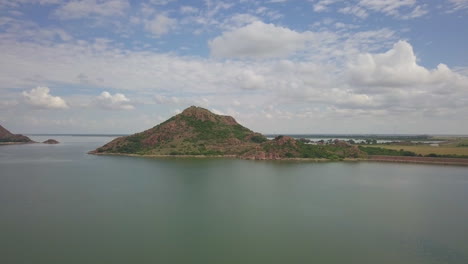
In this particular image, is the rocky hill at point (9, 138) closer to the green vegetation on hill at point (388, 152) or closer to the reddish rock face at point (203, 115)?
the reddish rock face at point (203, 115)

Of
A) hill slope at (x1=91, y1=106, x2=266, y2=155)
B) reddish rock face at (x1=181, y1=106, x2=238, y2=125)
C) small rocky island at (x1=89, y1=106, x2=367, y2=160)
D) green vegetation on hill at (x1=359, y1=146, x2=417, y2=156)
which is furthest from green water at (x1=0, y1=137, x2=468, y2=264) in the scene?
reddish rock face at (x1=181, y1=106, x2=238, y2=125)

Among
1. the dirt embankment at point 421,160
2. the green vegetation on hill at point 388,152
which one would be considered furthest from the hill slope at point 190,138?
the dirt embankment at point 421,160

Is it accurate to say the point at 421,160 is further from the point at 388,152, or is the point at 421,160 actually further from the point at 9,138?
the point at 9,138

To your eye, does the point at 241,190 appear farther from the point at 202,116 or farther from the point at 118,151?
the point at 202,116

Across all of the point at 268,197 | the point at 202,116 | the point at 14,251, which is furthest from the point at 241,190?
the point at 202,116

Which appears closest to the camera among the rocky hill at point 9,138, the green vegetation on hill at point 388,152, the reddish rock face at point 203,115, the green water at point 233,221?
the green water at point 233,221
